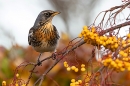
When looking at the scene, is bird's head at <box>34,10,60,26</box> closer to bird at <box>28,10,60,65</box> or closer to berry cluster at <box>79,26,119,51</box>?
bird at <box>28,10,60,65</box>

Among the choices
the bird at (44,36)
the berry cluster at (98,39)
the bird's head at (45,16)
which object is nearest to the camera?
the berry cluster at (98,39)

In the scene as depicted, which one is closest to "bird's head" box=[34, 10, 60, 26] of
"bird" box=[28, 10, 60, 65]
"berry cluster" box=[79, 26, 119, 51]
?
"bird" box=[28, 10, 60, 65]

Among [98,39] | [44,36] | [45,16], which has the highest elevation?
[45,16]

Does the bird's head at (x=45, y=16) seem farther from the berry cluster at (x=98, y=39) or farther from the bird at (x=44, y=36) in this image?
the berry cluster at (x=98, y=39)

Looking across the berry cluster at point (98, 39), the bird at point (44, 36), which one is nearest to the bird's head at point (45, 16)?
the bird at point (44, 36)

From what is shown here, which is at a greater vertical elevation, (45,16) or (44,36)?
(45,16)

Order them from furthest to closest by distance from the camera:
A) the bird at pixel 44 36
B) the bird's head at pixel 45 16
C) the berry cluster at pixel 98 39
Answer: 1. the bird at pixel 44 36
2. the bird's head at pixel 45 16
3. the berry cluster at pixel 98 39

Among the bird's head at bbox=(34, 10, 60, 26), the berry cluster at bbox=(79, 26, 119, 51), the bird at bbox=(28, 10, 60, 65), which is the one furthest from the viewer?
the bird at bbox=(28, 10, 60, 65)

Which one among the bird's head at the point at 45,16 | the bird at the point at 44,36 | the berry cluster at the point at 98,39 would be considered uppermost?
the bird's head at the point at 45,16

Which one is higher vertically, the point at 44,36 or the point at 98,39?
the point at 44,36

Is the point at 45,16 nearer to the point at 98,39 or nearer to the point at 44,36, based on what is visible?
the point at 44,36

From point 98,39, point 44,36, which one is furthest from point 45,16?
point 98,39

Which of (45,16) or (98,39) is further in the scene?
(45,16)

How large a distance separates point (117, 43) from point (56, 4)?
9.61m
